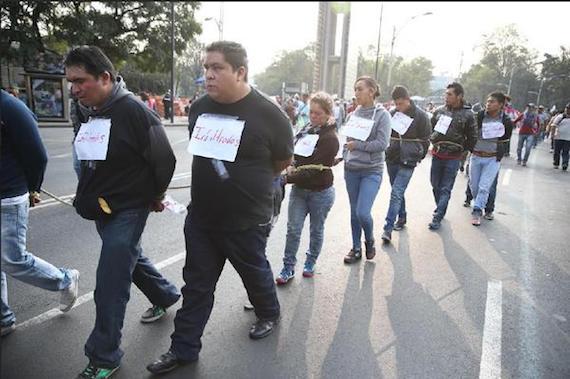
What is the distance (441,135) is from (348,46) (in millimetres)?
54805

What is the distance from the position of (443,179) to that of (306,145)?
118 inches

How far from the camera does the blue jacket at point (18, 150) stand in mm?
2373

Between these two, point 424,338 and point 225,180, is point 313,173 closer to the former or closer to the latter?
point 225,180

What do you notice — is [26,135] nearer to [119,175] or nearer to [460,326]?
[119,175]

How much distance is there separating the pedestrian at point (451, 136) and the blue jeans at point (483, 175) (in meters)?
0.66

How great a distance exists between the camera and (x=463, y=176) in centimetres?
1066

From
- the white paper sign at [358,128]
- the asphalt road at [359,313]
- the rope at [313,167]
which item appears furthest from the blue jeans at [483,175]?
the rope at [313,167]

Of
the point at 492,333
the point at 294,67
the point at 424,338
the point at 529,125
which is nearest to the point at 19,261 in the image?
the point at 424,338

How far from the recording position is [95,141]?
7.72ft

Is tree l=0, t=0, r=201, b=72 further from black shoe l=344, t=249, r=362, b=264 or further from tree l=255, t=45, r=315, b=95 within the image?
tree l=255, t=45, r=315, b=95

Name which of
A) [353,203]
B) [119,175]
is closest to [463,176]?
[353,203]

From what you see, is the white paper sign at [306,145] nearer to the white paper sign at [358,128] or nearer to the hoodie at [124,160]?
the white paper sign at [358,128]

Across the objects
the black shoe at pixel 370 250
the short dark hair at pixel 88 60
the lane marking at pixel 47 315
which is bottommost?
the lane marking at pixel 47 315

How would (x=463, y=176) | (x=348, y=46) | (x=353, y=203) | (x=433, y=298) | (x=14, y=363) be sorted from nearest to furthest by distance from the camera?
1. (x=14, y=363)
2. (x=433, y=298)
3. (x=353, y=203)
4. (x=463, y=176)
5. (x=348, y=46)
